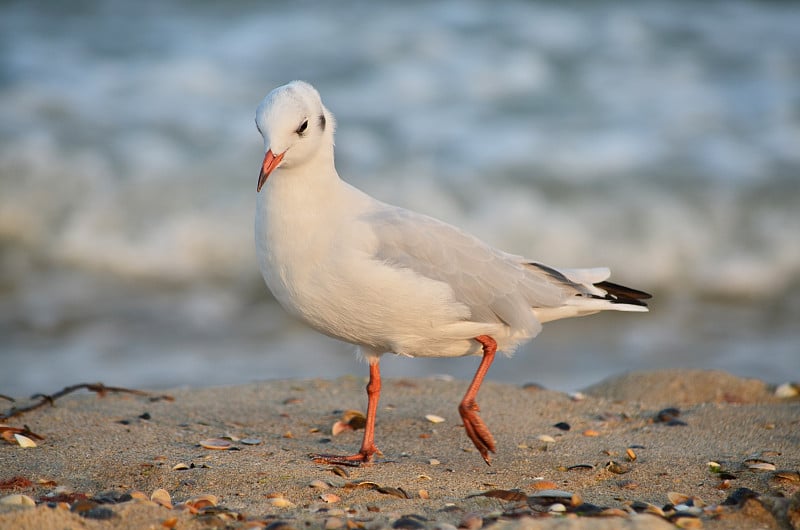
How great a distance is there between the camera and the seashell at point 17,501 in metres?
3.71

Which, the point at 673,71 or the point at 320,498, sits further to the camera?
the point at 673,71

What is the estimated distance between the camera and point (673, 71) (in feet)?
48.5

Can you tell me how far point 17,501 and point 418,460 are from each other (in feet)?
6.28

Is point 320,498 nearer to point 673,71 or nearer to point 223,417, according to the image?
point 223,417

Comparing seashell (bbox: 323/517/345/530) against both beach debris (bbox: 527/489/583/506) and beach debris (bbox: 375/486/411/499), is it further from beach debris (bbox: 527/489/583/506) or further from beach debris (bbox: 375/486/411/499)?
beach debris (bbox: 527/489/583/506)

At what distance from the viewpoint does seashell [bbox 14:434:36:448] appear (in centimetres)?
477

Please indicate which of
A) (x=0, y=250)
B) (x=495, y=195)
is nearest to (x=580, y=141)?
(x=495, y=195)

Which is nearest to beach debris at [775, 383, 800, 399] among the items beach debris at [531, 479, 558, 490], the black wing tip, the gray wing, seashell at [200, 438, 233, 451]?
the black wing tip

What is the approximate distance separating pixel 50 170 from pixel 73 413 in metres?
7.69

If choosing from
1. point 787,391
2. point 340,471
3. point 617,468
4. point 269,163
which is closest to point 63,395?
point 340,471

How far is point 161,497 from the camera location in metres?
3.95

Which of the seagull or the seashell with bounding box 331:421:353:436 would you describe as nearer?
the seagull

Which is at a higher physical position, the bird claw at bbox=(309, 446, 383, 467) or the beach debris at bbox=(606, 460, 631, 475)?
the bird claw at bbox=(309, 446, 383, 467)

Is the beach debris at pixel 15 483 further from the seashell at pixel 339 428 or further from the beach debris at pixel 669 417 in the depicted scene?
the beach debris at pixel 669 417
